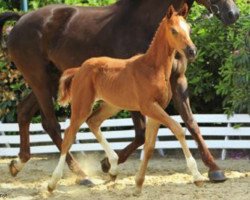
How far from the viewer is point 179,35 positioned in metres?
5.36

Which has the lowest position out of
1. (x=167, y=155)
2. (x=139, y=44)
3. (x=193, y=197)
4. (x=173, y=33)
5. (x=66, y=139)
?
(x=167, y=155)

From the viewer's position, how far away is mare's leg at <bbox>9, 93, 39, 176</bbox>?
782 centimetres

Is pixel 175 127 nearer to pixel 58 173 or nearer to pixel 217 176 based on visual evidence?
pixel 58 173

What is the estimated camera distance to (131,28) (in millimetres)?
7195

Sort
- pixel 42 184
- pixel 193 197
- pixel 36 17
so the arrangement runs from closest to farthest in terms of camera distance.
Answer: pixel 193 197
pixel 42 184
pixel 36 17

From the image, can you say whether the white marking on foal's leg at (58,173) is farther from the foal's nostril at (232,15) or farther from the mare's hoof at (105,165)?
the foal's nostril at (232,15)

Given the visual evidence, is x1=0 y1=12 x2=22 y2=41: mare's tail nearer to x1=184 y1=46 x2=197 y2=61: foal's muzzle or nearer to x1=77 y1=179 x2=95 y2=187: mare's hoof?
x1=77 y1=179 x2=95 y2=187: mare's hoof

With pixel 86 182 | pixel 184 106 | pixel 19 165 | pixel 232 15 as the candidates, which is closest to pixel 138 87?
pixel 184 106

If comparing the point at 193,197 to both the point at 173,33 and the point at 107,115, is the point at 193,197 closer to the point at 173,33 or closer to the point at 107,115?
the point at 107,115

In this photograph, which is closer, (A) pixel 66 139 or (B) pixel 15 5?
(A) pixel 66 139

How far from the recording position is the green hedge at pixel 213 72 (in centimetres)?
862

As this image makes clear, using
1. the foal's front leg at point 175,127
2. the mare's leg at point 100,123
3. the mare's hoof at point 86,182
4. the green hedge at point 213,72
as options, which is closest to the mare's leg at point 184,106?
the mare's leg at point 100,123

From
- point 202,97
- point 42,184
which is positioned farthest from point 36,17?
point 202,97

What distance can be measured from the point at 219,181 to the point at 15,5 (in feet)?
20.9
